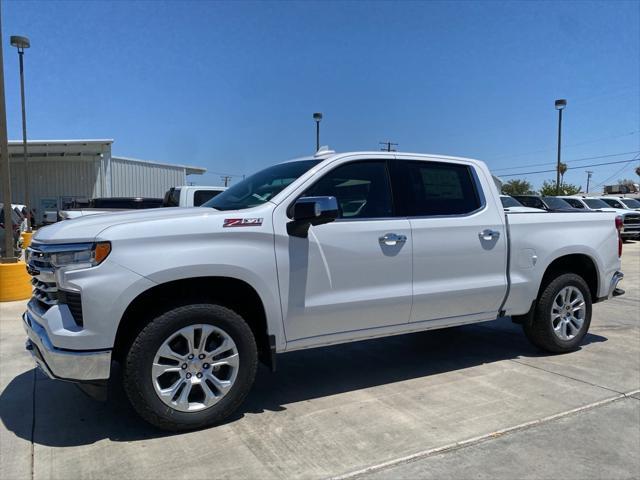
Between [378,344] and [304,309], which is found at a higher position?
[304,309]

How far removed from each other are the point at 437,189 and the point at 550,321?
75.1 inches

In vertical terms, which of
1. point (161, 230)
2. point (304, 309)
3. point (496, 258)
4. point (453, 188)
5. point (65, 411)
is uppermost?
point (453, 188)

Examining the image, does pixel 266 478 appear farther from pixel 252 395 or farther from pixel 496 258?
pixel 496 258

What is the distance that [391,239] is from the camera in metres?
4.26

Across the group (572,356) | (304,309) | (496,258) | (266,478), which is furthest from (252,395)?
(572,356)

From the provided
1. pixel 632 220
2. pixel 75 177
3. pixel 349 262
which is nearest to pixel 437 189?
pixel 349 262

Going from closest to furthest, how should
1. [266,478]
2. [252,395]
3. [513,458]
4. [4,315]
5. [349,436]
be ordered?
[266,478]
[513,458]
[349,436]
[252,395]
[4,315]

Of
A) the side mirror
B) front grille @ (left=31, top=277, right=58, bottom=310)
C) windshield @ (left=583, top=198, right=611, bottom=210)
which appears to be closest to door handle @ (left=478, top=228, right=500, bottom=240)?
the side mirror

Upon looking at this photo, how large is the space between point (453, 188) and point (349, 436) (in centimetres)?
245

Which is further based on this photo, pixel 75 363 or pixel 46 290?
pixel 46 290

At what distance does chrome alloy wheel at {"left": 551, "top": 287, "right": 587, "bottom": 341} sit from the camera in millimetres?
5453

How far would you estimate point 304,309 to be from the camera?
12.9 ft

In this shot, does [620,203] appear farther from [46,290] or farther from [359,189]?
[46,290]

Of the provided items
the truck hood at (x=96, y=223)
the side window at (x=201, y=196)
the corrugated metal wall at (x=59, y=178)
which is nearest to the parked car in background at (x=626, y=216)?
the side window at (x=201, y=196)
